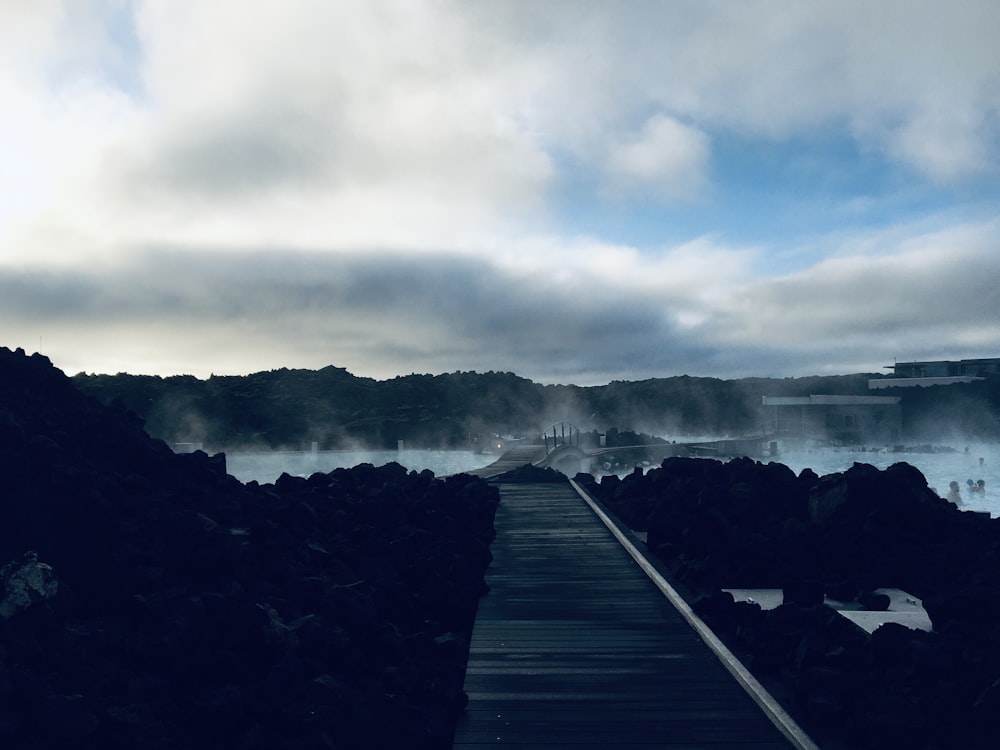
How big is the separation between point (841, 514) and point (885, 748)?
31.8 ft

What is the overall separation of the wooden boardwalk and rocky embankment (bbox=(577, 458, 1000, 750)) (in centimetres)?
50

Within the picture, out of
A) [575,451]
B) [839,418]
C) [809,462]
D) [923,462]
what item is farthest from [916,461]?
[575,451]

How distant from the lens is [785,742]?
5953 mm

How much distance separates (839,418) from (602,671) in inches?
3810

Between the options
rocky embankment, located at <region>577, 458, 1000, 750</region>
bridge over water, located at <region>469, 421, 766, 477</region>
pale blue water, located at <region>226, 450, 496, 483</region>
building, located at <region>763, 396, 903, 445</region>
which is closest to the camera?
rocky embankment, located at <region>577, 458, 1000, 750</region>

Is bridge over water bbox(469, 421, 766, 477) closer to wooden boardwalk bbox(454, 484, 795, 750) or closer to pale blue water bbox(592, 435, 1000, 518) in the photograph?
pale blue water bbox(592, 435, 1000, 518)

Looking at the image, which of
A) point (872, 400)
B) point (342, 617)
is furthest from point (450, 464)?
point (342, 617)

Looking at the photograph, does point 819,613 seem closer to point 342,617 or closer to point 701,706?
point 701,706

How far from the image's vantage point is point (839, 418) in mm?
96125

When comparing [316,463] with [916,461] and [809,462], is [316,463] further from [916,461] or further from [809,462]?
[916,461]

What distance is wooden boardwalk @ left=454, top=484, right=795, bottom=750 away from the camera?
6176mm

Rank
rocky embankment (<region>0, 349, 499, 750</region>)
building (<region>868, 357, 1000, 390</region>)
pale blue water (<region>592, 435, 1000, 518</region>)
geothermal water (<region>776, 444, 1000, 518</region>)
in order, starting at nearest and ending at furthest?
rocky embankment (<region>0, 349, 499, 750</region>) < geothermal water (<region>776, 444, 1000, 518</region>) < pale blue water (<region>592, 435, 1000, 518</region>) < building (<region>868, 357, 1000, 390</region>)

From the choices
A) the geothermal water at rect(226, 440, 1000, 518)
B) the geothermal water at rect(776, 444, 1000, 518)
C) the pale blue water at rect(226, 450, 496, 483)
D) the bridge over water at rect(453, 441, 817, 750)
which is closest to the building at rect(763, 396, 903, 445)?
the geothermal water at rect(226, 440, 1000, 518)

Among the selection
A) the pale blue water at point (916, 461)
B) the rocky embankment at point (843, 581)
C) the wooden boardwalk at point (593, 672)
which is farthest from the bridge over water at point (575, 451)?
A: the wooden boardwalk at point (593, 672)
